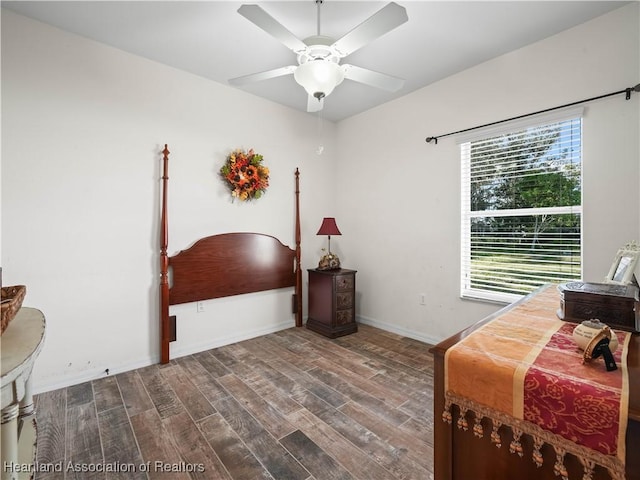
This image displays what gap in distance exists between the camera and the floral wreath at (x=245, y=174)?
326cm

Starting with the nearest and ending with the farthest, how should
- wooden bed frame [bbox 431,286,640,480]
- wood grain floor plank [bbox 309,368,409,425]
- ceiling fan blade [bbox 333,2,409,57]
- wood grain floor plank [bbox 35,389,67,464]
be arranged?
1. wooden bed frame [bbox 431,286,640,480]
2. ceiling fan blade [bbox 333,2,409,57]
3. wood grain floor plank [bbox 35,389,67,464]
4. wood grain floor plank [bbox 309,368,409,425]

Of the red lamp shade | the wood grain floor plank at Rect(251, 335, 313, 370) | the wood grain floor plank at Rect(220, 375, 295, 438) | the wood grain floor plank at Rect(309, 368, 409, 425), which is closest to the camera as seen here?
the wood grain floor plank at Rect(220, 375, 295, 438)

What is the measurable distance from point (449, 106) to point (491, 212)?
117 cm

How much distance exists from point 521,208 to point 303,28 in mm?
2373

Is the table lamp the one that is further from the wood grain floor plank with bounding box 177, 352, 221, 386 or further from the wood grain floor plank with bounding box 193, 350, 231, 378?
the wood grain floor plank with bounding box 177, 352, 221, 386

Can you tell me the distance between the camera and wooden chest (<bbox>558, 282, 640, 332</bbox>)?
120cm

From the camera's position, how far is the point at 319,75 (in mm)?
1903

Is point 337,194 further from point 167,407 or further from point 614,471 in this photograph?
point 614,471

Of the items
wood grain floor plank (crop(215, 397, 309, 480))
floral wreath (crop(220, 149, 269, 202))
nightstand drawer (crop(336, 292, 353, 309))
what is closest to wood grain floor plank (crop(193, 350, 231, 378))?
wood grain floor plank (crop(215, 397, 309, 480))

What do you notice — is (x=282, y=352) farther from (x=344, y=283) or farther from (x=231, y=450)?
(x=231, y=450)

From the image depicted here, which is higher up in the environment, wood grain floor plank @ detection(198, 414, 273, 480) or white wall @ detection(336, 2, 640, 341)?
white wall @ detection(336, 2, 640, 341)

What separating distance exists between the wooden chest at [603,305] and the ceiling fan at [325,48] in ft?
5.10

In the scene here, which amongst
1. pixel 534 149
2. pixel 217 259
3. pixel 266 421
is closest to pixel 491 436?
pixel 266 421

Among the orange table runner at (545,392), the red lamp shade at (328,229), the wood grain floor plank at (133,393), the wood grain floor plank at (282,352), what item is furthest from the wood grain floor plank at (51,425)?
the red lamp shade at (328,229)
